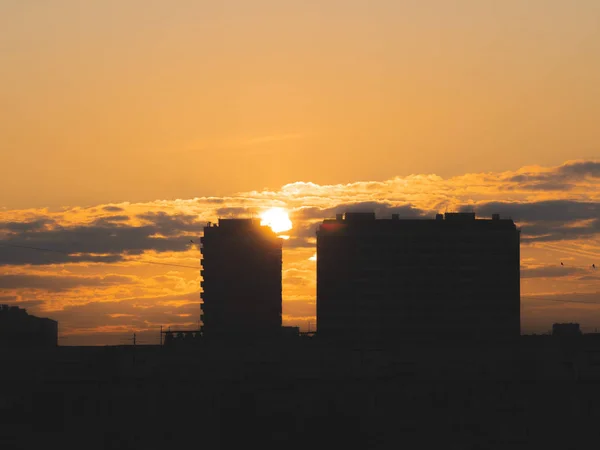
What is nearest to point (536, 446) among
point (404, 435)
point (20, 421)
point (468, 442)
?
point (468, 442)

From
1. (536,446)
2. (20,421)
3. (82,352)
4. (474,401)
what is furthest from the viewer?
(82,352)

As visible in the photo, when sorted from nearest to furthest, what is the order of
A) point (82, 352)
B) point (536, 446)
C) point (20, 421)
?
point (536, 446) → point (20, 421) → point (82, 352)

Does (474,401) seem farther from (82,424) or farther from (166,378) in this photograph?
(82,424)

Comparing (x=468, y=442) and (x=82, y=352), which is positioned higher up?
(x=82, y=352)

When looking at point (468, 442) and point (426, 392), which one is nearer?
point (468, 442)

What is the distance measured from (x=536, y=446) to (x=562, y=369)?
84.2ft

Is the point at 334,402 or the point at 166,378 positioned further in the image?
the point at 166,378

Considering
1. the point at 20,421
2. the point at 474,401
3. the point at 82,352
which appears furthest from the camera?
the point at 82,352

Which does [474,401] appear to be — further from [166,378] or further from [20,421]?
[20,421]

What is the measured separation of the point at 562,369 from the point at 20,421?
73829mm

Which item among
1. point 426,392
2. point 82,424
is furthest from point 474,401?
point 82,424

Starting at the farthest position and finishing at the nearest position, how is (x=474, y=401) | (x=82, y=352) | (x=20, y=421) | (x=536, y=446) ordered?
(x=82, y=352), (x=474, y=401), (x=20, y=421), (x=536, y=446)

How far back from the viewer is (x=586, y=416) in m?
134

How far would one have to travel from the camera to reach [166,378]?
478 ft
